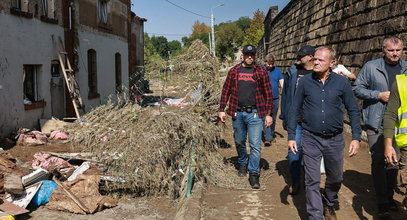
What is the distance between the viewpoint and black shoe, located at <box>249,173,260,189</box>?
5.75 meters

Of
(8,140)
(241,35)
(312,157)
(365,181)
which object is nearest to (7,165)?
(8,140)

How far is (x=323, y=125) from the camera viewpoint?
13.2ft

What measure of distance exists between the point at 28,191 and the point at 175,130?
2.21 meters

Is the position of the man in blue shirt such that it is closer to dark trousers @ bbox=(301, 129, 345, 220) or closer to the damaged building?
dark trousers @ bbox=(301, 129, 345, 220)

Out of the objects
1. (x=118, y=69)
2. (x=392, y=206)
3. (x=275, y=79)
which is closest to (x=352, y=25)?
→ (x=275, y=79)

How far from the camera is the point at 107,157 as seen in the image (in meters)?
6.46

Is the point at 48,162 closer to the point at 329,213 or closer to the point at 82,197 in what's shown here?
the point at 82,197

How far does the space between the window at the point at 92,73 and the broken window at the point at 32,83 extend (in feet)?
13.0

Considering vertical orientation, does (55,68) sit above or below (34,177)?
above

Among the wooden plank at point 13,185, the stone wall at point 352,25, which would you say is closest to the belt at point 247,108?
the wooden plank at point 13,185

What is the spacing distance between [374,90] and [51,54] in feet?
31.9

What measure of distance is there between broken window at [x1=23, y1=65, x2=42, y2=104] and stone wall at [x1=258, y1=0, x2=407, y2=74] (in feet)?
27.3

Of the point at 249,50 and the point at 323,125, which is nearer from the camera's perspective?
the point at 323,125

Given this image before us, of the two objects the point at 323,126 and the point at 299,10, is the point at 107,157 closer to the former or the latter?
the point at 323,126
